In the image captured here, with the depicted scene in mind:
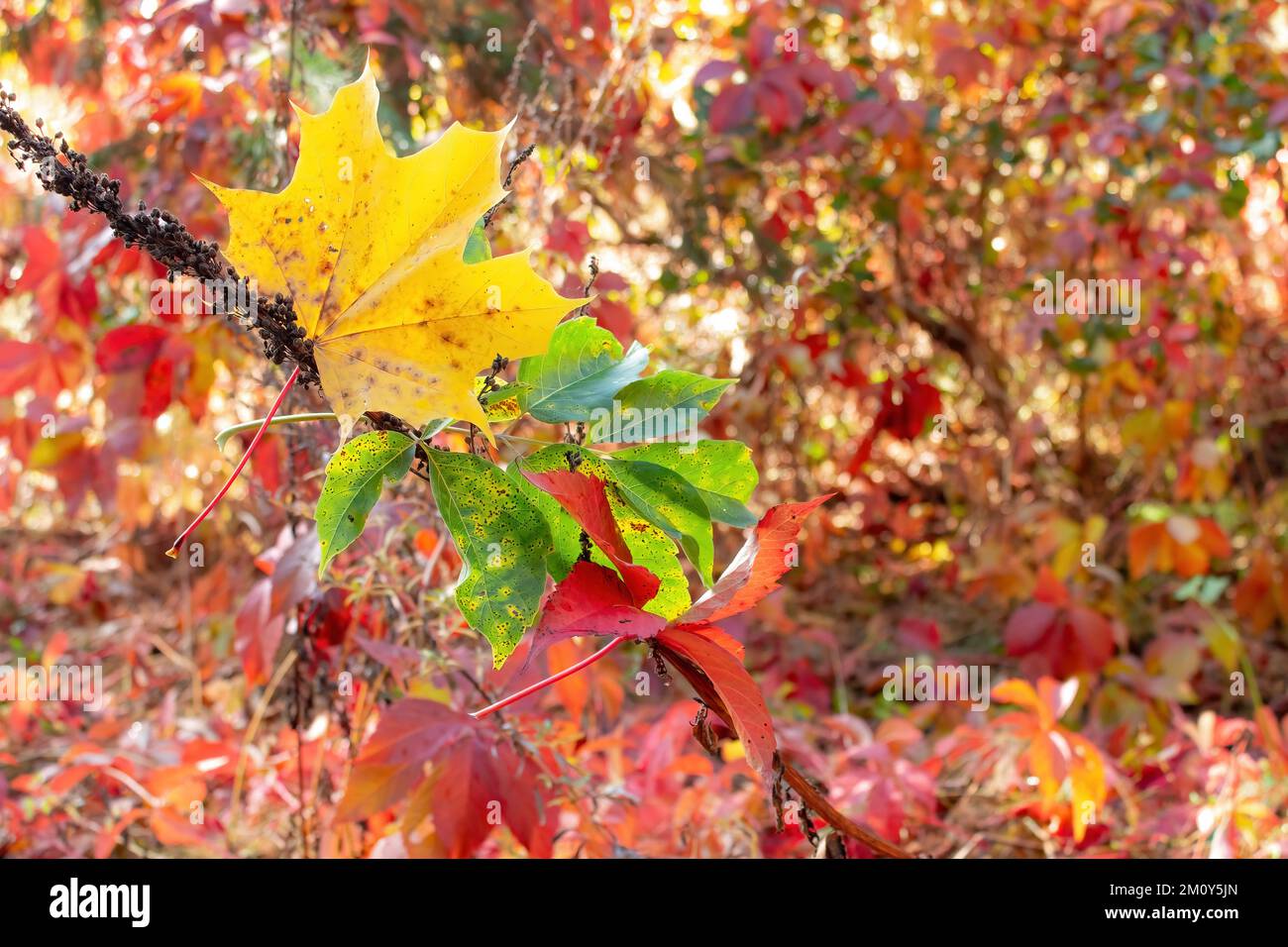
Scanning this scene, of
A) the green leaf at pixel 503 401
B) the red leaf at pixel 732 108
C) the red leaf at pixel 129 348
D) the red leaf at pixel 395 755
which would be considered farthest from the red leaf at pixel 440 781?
the red leaf at pixel 732 108

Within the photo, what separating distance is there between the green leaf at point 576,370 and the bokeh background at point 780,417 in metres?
0.59

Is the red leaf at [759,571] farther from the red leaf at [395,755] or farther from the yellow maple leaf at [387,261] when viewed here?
the red leaf at [395,755]

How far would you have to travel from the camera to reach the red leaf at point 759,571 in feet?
1.25

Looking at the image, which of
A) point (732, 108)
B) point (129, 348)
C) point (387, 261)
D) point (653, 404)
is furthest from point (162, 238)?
point (732, 108)

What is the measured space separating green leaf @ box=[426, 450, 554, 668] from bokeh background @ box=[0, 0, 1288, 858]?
1.90 ft

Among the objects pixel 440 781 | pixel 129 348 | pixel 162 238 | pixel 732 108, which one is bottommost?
pixel 440 781

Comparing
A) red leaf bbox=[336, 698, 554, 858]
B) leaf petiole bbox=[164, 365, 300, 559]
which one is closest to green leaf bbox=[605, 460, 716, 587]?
leaf petiole bbox=[164, 365, 300, 559]

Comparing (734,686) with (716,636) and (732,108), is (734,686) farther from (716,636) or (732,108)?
(732,108)

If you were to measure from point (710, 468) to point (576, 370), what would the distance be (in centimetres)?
6

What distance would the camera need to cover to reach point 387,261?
0.37 meters

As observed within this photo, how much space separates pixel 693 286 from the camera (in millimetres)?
2148

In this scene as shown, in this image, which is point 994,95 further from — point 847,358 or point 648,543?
point 648,543

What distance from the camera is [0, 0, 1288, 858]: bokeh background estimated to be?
1225mm

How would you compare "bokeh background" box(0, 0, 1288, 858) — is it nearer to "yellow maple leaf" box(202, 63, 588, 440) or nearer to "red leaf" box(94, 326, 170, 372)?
"red leaf" box(94, 326, 170, 372)
